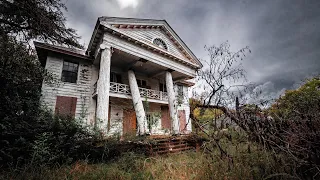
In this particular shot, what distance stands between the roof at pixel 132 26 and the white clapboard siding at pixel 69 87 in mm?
1688

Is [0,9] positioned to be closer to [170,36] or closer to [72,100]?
[72,100]

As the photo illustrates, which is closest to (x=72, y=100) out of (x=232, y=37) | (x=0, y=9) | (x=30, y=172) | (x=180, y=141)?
(x=0, y=9)

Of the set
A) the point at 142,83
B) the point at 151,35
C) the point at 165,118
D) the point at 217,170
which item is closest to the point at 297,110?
the point at 217,170

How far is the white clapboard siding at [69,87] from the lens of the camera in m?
7.82

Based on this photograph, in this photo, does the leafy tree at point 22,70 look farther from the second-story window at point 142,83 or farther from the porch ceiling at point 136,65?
the second-story window at point 142,83

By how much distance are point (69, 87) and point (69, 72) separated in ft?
3.53

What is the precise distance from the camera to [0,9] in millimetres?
4188

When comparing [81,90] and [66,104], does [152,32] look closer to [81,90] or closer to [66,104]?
[81,90]

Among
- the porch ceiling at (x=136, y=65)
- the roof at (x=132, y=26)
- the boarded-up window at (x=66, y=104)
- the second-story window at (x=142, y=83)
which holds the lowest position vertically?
the boarded-up window at (x=66, y=104)

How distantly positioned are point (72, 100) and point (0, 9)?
5.31 metres

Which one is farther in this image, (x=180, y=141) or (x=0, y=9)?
(x=180, y=141)

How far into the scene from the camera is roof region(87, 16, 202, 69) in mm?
7637

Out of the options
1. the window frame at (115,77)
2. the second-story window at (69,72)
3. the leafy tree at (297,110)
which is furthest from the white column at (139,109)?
the leafy tree at (297,110)

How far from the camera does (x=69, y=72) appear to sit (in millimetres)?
8922
